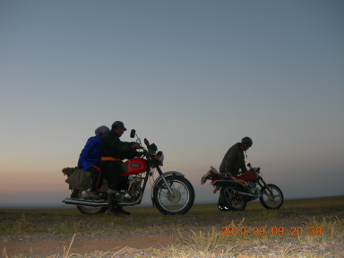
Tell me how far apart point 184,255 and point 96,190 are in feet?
15.5

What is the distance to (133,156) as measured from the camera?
737cm

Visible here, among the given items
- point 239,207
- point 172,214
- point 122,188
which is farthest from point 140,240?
point 239,207

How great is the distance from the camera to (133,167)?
7.11m

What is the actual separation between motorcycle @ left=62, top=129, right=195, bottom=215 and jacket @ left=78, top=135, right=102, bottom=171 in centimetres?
60

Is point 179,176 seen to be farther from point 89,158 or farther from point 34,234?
point 34,234

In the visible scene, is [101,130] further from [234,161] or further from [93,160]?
[234,161]

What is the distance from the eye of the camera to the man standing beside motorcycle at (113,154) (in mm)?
6961

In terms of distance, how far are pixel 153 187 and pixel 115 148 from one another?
1.19 metres

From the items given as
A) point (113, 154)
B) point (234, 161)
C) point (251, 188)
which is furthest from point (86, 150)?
point (251, 188)

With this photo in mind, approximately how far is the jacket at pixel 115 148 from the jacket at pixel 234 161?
11.3ft

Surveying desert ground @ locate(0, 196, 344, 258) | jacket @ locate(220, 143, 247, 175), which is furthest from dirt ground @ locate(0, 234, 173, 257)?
jacket @ locate(220, 143, 247, 175)

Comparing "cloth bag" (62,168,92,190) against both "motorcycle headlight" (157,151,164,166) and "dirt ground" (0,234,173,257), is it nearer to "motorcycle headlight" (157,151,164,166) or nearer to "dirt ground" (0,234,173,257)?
"motorcycle headlight" (157,151,164,166)

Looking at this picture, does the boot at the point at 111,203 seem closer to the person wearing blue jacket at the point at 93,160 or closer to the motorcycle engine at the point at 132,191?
the motorcycle engine at the point at 132,191

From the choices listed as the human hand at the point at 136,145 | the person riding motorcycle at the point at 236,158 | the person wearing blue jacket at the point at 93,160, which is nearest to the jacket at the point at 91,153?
the person wearing blue jacket at the point at 93,160
